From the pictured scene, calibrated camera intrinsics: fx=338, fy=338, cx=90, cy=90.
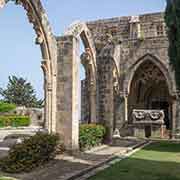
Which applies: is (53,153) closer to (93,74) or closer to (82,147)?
(82,147)

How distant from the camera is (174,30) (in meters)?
7.70

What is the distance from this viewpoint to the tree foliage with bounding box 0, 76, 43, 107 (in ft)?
207

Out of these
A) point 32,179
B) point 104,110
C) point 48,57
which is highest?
point 48,57

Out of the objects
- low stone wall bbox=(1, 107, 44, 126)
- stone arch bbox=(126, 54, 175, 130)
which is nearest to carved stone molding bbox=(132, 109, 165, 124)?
stone arch bbox=(126, 54, 175, 130)

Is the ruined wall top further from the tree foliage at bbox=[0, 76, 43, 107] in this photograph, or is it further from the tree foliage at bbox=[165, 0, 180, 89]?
the tree foliage at bbox=[0, 76, 43, 107]

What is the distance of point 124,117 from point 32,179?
52.0 ft

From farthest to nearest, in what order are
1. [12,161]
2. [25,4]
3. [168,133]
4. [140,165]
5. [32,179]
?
[168,133], [25,4], [140,165], [12,161], [32,179]

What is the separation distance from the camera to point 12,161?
7680 millimetres

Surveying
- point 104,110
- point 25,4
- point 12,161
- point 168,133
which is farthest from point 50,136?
point 168,133

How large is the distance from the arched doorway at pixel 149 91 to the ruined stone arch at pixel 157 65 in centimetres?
27

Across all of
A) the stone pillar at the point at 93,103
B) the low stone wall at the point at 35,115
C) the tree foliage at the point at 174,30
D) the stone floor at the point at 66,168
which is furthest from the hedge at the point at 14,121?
the tree foliage at the point at 174,30

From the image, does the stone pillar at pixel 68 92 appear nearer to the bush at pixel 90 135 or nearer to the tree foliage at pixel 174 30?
the bush at pixel 90 135

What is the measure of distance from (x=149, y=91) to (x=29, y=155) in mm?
18097

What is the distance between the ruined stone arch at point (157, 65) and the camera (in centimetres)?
2094
